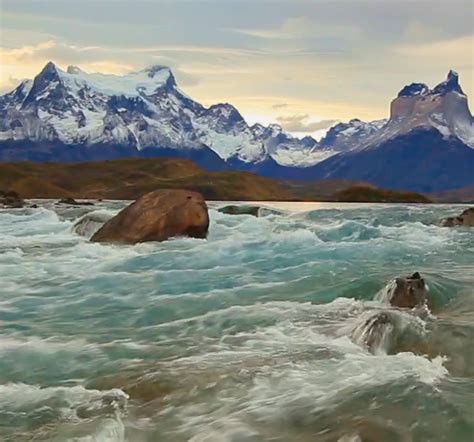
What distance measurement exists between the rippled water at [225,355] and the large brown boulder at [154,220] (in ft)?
16.1

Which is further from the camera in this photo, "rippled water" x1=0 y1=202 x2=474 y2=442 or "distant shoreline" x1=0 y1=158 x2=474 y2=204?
"distant shoreline" x1=0 y1=158 x2=474 y2=204

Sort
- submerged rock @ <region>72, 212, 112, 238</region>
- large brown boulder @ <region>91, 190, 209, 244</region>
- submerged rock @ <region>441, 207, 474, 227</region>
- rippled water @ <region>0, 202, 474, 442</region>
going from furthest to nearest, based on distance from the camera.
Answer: submerged rock @ <region>441, 207, 474, 227</region> → submerged rock @ <region>72, 212, 112, 238</region> → large brown boulder @ <region>91, 190, 209, 244</region> → rippled water @ <region>0, 202, 474, 442</region>

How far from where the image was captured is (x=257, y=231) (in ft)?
122

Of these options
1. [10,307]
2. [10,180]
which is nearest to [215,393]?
[10,307]

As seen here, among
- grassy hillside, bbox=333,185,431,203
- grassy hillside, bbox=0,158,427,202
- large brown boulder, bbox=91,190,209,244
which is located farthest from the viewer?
grassy hillside, bbox=333,185,431,203

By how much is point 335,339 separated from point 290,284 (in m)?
7.49

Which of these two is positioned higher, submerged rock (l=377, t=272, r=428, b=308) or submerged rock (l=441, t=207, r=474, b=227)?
submerged rock (l=441, t=207, r=474, b=227)

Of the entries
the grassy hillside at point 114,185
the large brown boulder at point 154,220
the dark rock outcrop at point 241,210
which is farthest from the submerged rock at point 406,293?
the grassy hillside at point 114,185

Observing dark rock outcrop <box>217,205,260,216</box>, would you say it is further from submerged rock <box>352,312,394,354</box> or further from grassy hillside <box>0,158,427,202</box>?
grassy hillside <box>0,158,427,202</box>

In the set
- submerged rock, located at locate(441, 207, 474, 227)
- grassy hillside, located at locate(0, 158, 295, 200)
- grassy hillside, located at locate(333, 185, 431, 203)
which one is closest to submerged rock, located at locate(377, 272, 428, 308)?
submerged rock, located at locate(441, 207, 474, 227)

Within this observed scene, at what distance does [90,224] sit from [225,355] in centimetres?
2465

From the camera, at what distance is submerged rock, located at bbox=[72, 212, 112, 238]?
35031mm

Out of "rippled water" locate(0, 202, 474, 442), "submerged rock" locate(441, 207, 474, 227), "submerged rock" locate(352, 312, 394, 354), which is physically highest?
"submerged rock" locate(441, 207, 474, 227)

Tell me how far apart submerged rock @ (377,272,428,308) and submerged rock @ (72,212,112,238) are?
22.0 meters
